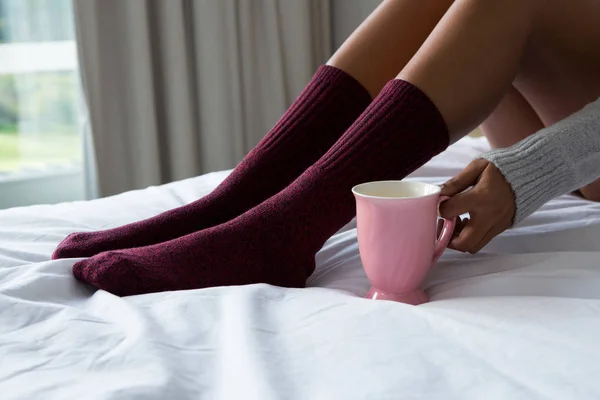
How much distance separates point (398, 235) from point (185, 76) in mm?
1436

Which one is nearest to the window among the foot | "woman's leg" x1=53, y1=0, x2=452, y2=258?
"woman's leg" x1=53, y1=0, x2=452, y2=258

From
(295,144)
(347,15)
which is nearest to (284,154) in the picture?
(295,144)

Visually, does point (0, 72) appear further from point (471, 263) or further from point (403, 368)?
point (403, 368)

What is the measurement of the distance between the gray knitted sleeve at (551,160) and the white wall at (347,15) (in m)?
1.53

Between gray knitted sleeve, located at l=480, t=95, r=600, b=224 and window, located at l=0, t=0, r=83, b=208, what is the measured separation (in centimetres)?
142

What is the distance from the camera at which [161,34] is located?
1.93 m

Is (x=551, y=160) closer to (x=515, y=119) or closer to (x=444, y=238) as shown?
(x=444, y=238)

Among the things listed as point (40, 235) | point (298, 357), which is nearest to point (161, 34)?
point (40, 235)

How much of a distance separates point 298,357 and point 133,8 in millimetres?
1529

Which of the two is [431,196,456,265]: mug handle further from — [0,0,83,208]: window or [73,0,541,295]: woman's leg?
[0,0,83,208]: window

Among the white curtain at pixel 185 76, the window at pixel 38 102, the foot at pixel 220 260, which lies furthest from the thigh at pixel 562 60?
the window at pixel 38 102

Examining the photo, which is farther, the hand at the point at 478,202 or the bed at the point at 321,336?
the hand at the point at 478,202

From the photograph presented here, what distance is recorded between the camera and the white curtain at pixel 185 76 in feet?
6.07

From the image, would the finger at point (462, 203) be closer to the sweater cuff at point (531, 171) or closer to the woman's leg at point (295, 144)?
the sweater cuff at point (531, 171)
